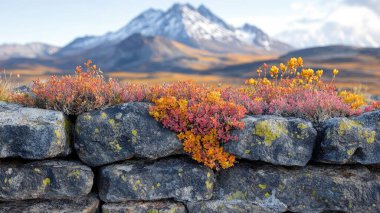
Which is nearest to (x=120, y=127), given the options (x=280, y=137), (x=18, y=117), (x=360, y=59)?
(x=18, y=117)

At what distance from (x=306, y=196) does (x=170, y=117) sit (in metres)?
2.40

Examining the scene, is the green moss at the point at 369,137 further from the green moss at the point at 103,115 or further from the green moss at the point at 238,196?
the green moss at the point at 103,115

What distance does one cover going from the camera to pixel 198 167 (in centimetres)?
586

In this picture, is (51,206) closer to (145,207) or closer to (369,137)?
(145,207)

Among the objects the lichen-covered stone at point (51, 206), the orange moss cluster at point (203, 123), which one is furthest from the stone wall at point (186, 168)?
the orange moss cluster at point (203, 123)

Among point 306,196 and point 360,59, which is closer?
point 306,196

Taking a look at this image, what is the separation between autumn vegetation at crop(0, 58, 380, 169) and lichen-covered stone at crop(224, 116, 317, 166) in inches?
6.5

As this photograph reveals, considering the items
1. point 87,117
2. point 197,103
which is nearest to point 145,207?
point 87,117

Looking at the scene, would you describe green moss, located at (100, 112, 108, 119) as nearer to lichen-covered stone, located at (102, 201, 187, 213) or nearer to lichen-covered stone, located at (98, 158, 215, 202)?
lichen-covered stone, located at (98, 158, 215, 202)

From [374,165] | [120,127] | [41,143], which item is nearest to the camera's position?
[41,143]

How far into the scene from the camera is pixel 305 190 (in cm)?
587

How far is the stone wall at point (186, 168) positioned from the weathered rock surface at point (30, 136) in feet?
0.10

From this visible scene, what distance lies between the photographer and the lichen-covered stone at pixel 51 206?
17.9 feet

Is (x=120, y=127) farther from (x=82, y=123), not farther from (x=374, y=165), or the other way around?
(x=374, y=165)
